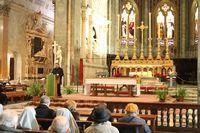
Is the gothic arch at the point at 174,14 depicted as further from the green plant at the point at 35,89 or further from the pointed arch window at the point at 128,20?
the green plant at the point at 35,89

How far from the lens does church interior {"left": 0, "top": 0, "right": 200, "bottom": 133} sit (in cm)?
1681

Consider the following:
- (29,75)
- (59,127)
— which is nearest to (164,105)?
(59,127)

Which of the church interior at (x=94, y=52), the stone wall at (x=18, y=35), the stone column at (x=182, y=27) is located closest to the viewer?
the church interior at (x=94, y=52)

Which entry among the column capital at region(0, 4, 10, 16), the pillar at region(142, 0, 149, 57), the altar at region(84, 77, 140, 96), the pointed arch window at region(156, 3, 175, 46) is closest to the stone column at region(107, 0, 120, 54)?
the pillar at region(142, 0, 149, 57)

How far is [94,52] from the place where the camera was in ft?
82.6

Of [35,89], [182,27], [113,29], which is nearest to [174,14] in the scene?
[182,27]

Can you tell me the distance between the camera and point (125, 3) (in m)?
30.7

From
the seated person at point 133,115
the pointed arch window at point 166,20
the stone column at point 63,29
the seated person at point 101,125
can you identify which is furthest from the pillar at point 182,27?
the seated person at point 101,125

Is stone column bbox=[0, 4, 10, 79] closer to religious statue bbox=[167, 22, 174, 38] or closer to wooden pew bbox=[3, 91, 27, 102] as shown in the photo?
wooden pew bbox=[3, 91, 27, 102]

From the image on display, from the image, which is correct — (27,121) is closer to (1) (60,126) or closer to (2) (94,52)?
(1) (60,126)

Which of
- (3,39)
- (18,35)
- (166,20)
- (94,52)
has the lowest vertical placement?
(94,52)

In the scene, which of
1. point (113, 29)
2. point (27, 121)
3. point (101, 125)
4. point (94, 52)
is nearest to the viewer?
point (101, 125)

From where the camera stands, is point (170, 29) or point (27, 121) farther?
point (170, 29)

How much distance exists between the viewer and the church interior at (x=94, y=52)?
16.8m
